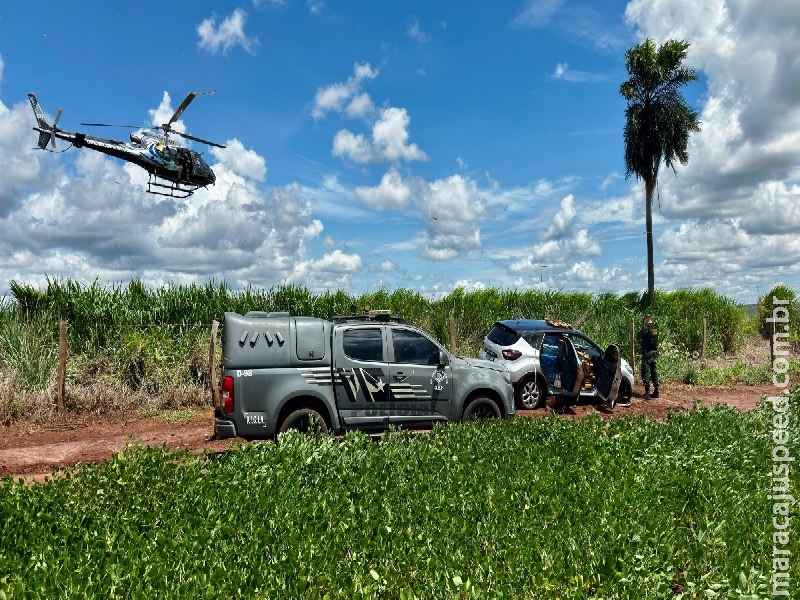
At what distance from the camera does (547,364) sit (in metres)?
14.3

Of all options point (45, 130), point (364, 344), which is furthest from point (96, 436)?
point (45, 130)

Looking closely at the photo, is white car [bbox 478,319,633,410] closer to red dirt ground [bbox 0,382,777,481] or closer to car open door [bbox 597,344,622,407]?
car open door [bbox 597,344,622,407]

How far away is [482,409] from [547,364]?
4152 mm

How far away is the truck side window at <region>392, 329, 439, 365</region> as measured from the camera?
10.0 m

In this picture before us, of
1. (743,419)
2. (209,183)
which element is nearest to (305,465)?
(743,419)

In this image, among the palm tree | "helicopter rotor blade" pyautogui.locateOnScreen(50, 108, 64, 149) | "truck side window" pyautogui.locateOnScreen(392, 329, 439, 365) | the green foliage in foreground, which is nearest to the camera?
the green foliage in foreground

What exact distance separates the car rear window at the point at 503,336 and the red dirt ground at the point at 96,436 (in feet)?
5.24

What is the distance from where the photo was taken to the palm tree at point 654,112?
1369 inches

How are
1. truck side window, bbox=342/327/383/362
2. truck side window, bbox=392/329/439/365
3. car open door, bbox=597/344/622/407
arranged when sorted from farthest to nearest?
1. car open door, bbox=597/344/622/407
2. truck side window, bbox=392/329/439/365
3. truck side window, bbox=342/327/383/362

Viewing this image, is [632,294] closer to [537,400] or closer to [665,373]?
[665,373]

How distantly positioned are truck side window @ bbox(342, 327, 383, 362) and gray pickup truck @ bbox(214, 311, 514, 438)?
0.02 m

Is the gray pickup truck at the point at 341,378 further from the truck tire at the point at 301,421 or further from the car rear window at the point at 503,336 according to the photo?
the car rear window at the point at 503,336

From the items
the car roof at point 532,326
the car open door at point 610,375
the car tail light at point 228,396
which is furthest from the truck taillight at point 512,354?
the car tail light at point 228,396

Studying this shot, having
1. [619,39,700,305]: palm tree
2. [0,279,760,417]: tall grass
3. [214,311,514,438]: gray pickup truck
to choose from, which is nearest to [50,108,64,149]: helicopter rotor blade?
[0,279,760,417]: tall grass
